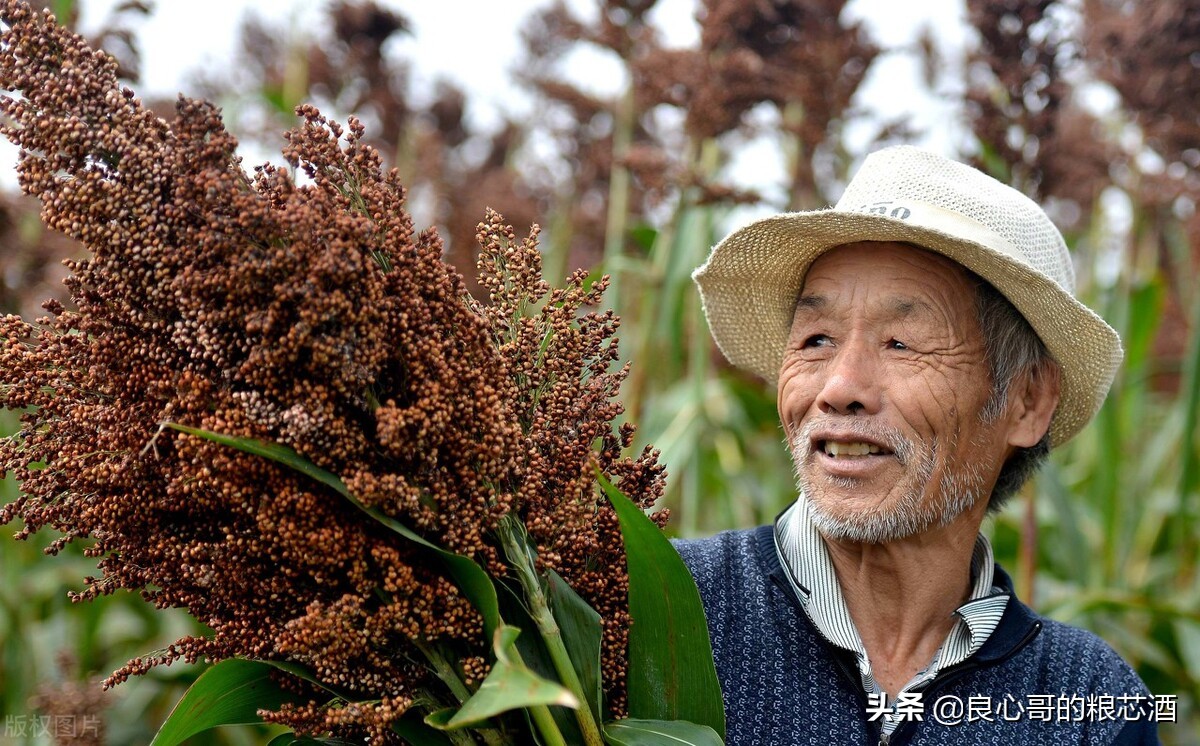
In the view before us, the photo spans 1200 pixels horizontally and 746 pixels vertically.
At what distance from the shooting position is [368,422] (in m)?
1.33

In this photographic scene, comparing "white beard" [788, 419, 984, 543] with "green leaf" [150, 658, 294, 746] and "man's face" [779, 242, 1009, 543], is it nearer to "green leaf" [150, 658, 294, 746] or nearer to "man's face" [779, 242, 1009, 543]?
"man's face" [779, 242, 1009, 543]

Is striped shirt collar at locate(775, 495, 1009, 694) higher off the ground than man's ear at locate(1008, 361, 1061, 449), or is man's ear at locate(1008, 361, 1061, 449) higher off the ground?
man's ear at locate(1008, 361, 1061, 449)

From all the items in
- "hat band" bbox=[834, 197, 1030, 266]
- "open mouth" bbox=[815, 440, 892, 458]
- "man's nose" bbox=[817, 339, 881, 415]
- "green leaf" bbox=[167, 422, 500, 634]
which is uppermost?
"hat band" bbox=[834, 197, 1030, 266]

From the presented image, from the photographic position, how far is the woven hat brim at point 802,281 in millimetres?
2105

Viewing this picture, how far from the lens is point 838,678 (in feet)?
6.88

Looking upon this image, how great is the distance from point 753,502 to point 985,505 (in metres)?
1.82

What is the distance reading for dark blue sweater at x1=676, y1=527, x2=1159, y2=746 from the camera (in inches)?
80.6

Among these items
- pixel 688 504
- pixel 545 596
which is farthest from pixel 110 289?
pixel 688 504

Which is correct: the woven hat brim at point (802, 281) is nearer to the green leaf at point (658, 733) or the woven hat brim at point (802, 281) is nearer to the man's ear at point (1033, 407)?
the man's ear at point (1033, 407)

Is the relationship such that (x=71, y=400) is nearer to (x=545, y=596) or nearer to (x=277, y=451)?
(x=277, y=451)

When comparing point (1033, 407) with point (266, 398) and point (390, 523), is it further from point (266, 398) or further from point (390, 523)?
point (266, 398)

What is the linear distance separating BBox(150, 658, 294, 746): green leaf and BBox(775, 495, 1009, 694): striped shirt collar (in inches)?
41.8

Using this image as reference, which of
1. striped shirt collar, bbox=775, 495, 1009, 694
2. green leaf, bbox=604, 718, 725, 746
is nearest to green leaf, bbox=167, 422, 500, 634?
green leaf, bbox=604, 718, 725, 746

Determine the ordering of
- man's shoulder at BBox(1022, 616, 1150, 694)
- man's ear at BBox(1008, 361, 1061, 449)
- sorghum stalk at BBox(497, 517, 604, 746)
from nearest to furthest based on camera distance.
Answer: sorghum stalk at BBox(497, 517, 604, 746)
man's shoulder at BBox(1022, 616, 1150, 694)
man's ear at BBox(1008, 361, 1061, 449)
